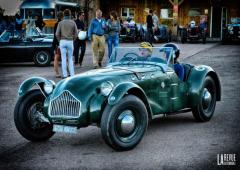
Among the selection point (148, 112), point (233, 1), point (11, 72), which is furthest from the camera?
point (233, 1)

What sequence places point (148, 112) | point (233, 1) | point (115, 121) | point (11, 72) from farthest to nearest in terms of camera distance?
1. point (233, 1)
2. point (11, 72)
3. point (148, 112)
4. point (115, 121)

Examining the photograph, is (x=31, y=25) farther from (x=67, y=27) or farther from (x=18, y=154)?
(x=18, y=154)

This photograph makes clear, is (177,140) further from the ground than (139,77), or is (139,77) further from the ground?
(139,77)

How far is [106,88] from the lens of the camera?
20.0ft

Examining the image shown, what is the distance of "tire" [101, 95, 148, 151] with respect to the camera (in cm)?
578

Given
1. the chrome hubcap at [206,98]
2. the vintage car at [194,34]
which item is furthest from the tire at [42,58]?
the vintage car at [194,34]

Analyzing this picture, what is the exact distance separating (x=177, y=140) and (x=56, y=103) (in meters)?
1.67

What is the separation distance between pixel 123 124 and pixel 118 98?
13.3 inches

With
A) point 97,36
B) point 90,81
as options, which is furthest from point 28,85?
point 97,36

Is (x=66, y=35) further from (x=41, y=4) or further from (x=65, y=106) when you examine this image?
(x=41, y=4)

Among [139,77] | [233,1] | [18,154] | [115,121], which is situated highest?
[233,1]

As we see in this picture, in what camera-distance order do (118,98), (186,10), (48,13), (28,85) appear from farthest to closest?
(186,10)
(48,13)
(28,85)
(118,98)

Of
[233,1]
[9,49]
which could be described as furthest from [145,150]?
[233,1]

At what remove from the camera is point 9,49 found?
663 inches
